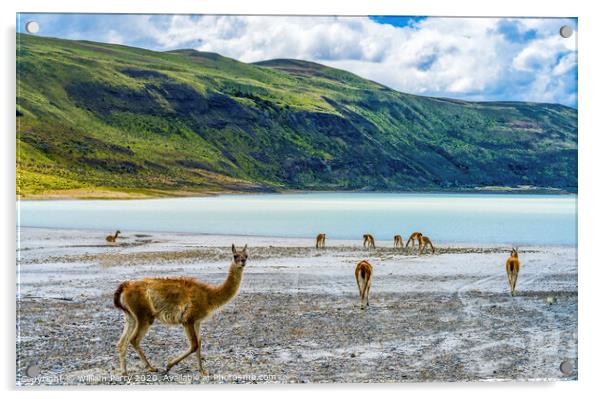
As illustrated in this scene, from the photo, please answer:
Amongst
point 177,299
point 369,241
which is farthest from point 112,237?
point 369,241

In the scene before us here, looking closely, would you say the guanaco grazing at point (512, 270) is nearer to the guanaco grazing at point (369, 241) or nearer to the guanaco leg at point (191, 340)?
the guanaco grazing at point (369, 241)

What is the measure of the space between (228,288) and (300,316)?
79.1 inches

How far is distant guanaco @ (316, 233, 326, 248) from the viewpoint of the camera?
12225 mm

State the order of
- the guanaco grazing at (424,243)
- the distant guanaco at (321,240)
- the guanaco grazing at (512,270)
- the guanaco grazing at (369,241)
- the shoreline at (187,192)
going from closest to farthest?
1. the shoreline at (187,192)
2. the guanaco grazing at (512,270)
3. the distant guanaco at (321,240)
4. the guanaco grazing at (424,243)
5. the guanaco grazing at (369,241)

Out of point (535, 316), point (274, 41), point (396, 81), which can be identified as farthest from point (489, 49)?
point (535, 316)

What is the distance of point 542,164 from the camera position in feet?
35.6

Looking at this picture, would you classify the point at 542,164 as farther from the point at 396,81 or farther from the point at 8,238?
the point at 8,238

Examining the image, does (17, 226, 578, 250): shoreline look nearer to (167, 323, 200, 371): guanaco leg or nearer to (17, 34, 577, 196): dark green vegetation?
(17, 34, 577, 196): dark green vegetation

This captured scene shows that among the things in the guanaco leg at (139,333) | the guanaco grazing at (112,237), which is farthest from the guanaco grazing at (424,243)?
the guanaco leg at (139,333)

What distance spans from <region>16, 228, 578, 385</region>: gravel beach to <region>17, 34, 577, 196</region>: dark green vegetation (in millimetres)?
1100

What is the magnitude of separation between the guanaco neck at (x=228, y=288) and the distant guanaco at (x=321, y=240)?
391 cm

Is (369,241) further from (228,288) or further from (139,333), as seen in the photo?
(139,333)

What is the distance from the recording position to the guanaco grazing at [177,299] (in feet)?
27.7

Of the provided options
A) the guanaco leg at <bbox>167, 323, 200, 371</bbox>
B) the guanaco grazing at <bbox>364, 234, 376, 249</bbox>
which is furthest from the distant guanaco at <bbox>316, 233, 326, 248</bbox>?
the guanaco leg at <bbox>167, 323, 200, 371</bbox>
